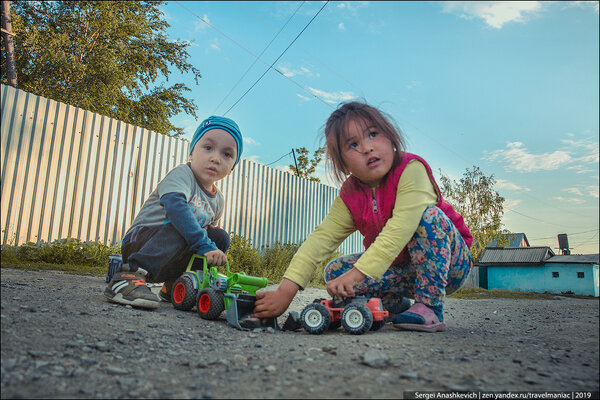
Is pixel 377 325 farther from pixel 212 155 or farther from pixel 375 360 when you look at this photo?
pixel 212 155

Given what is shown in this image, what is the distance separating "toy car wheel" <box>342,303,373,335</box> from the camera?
5.79ft

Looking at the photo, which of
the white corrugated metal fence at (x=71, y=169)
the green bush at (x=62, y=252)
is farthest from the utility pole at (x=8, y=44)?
the green bush at (x=62, y=252)

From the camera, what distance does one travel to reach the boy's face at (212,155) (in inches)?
101

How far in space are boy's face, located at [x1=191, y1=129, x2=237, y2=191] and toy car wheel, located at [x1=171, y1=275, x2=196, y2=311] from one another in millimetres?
690

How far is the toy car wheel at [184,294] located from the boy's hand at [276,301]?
1.73 feet

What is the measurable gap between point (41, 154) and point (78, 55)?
5266 mm

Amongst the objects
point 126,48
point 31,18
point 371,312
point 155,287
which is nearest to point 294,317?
point 371,312

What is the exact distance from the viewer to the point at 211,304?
2.03 meters

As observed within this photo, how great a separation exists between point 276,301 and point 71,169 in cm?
468

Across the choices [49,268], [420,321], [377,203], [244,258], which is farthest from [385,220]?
[244,258]

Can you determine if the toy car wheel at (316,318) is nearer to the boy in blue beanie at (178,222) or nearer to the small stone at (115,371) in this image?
the boy in blue beanie at (178,222)

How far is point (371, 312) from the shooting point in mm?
1817

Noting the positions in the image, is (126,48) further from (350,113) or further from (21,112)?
(350,113)

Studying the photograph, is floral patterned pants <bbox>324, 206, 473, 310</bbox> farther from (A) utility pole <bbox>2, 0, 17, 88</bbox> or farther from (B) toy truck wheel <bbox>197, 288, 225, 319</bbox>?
(A) utility pole <bbox>2, 0, 17, 88</bbox>
